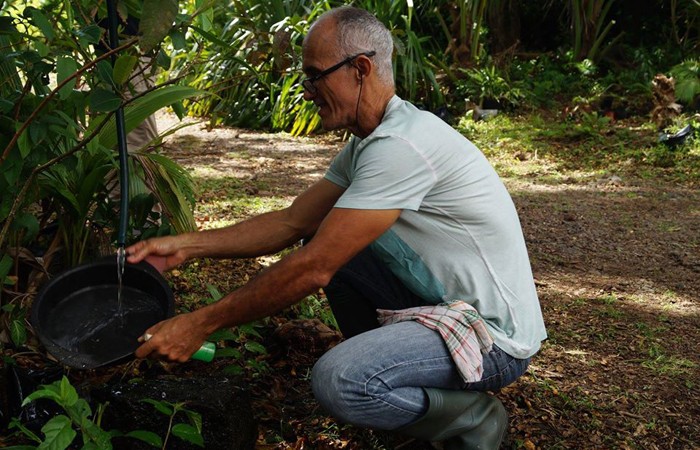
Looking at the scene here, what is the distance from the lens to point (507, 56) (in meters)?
9.14

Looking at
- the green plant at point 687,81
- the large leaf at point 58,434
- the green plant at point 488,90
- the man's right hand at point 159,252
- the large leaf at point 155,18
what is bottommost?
the green plant at point 687,81

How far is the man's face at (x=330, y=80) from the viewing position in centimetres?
219

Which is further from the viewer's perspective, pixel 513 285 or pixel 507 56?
pixel 507 56

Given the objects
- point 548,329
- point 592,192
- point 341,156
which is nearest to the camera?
point 341,156

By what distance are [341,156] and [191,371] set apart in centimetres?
91

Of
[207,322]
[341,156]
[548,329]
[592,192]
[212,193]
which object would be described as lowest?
[592,192]

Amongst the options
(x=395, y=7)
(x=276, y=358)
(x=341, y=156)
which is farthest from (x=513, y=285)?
(x=395, y=7)

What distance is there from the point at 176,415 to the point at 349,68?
105 centimetres

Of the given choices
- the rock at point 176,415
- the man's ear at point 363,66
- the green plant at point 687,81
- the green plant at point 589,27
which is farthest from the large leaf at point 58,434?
the green plant at point 589,27

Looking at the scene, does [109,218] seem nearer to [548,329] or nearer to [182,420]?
[182,420]

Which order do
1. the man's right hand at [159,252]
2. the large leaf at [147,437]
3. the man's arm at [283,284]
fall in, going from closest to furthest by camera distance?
1. the large leaf at [147,437]
2. the man's arm at [283,284]
3. the man's right hand at [159,252]

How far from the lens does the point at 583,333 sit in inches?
132

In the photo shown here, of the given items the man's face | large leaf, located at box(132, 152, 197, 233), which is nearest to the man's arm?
the man's face

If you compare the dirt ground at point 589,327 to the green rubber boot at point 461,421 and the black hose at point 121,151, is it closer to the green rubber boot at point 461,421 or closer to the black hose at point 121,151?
the green rubber boot at point 461,421
